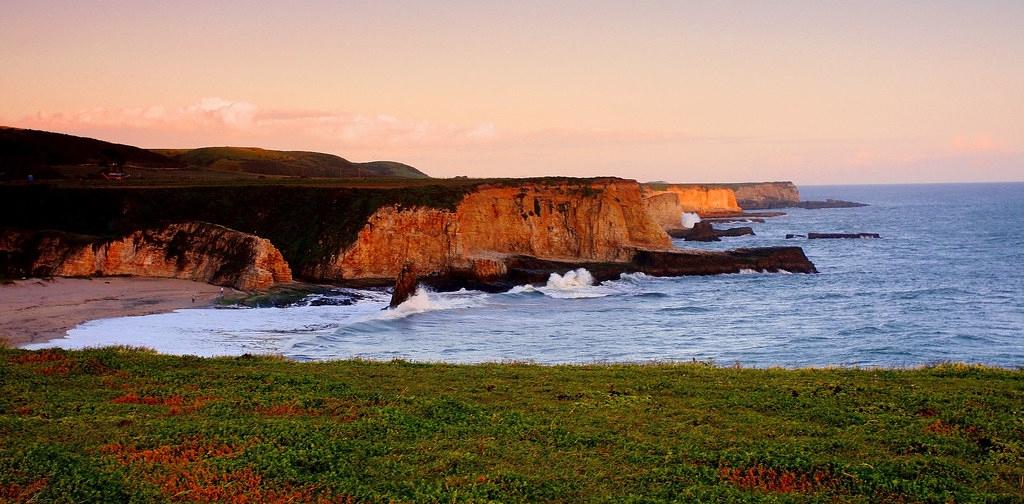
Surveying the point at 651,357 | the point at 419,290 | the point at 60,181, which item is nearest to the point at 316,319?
the point at 419,290

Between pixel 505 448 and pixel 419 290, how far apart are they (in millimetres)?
35453

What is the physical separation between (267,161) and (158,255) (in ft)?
233

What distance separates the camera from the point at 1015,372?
1850 cm

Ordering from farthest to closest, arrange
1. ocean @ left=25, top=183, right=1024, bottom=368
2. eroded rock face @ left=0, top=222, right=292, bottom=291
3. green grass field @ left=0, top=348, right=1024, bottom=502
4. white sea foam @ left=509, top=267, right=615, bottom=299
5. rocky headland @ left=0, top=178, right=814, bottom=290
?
white sea foam @ left=509, top=267, right=615, bottom=299 < rocky headland @ left=0, top=178, right=814, bottom=290 < eroded rock face @ left=0, top=222, right=292, bottom=291 < ocean @ left=25, top=183, right=1024, bottom=368 < green grass field @ left=0, top=348, right=1024, bottom=502

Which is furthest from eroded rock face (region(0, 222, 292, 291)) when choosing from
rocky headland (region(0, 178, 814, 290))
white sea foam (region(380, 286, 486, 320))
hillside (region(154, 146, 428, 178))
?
hillside (region(154, 146, 428, 178))

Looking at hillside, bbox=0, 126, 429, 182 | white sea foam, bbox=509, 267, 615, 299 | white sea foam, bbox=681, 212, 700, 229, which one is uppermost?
hillside, bbox=0, 126, 429, 182

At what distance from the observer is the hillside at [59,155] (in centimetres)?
7800

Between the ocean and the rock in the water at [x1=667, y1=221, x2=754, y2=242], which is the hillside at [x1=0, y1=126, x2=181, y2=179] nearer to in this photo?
the ocean

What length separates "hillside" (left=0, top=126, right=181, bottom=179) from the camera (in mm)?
78000

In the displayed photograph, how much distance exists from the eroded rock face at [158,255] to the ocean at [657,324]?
576 centimetres

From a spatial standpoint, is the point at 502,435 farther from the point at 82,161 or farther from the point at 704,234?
the point at 704,234

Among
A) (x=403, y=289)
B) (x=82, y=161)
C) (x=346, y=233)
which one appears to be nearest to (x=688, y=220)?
(x=82, y=161)

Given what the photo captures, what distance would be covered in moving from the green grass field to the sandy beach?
1776 cm

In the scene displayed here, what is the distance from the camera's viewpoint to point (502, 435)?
13281 mm
